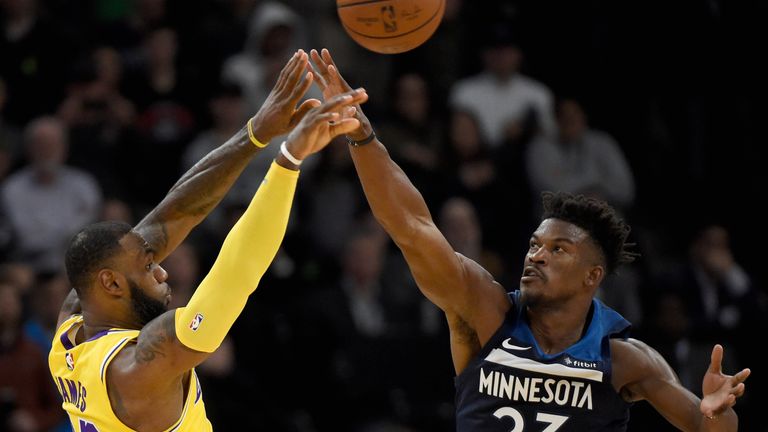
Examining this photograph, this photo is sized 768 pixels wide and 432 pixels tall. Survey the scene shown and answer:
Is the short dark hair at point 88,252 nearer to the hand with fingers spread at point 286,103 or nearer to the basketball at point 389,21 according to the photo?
the hand with fingers spread at point 286,103

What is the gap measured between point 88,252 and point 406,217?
4.33 ft

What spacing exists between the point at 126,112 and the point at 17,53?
1.11 metres

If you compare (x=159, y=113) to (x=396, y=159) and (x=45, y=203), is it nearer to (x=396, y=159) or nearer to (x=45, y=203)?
(x=45, y=203)

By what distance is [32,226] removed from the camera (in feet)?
33.7

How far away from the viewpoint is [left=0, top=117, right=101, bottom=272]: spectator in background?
10.3m

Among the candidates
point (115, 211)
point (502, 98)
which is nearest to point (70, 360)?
point (115, 211)

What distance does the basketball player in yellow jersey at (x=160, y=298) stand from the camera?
15.4 feet

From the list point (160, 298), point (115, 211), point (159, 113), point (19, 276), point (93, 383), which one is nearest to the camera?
point (93, 383)

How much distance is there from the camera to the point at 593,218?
5.62 meters

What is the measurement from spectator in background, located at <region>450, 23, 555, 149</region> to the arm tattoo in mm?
7159

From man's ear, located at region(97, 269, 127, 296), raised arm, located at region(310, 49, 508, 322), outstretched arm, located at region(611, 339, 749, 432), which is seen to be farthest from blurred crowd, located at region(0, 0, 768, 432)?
outstretched arm, located at region(611, 339, 749, 432)

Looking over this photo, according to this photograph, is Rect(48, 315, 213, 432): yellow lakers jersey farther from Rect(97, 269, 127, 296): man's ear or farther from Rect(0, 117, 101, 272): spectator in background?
Rect(0, 117, 101, 272): spectator in background

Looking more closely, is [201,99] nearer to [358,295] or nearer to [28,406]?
[358,295]

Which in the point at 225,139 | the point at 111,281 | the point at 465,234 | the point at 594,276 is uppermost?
the point at 111,281
